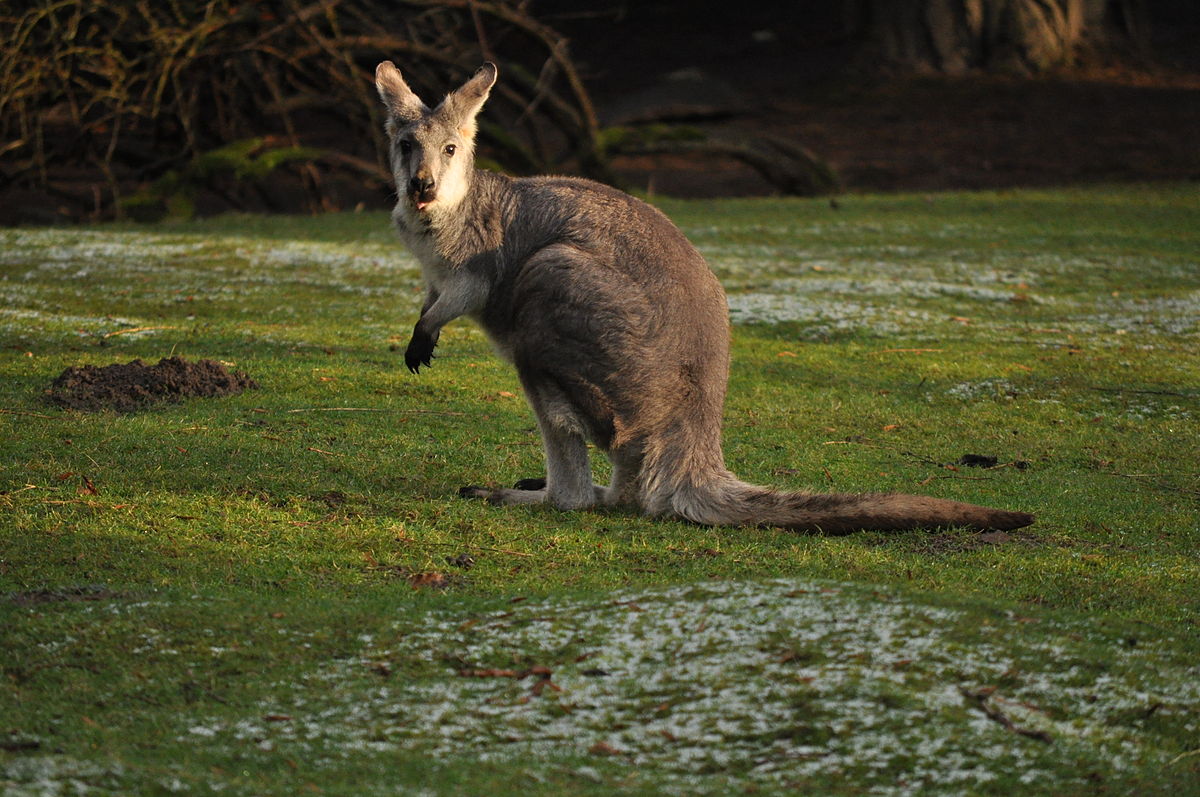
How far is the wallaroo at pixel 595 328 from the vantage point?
5691 mm

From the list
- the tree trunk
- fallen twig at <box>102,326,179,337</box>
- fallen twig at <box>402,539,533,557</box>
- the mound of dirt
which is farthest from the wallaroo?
the tree trunk

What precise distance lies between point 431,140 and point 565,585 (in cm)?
241

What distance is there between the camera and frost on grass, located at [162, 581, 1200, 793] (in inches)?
134

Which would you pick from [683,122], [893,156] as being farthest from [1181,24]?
[683,122]

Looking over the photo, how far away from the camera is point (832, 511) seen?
5.44 m

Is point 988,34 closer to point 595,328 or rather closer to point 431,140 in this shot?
point 431,140

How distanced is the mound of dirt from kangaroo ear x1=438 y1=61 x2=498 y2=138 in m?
2.39

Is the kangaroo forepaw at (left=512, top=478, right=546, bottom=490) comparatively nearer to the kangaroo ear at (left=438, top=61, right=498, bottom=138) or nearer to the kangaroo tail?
the kangaroo tail

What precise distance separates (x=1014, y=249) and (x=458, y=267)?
29.3 feet

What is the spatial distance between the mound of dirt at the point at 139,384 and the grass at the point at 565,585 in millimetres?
165

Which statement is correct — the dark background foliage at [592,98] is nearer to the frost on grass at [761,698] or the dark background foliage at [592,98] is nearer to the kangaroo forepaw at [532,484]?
the kangaroo forepaw at [532,484]

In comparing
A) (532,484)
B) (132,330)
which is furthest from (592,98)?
(532,484)

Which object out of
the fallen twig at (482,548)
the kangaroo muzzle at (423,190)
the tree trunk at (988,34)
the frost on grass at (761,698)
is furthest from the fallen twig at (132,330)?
the tree trunk at (988,34)

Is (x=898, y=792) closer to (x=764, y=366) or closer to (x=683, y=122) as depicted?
(x=764, y=366)
